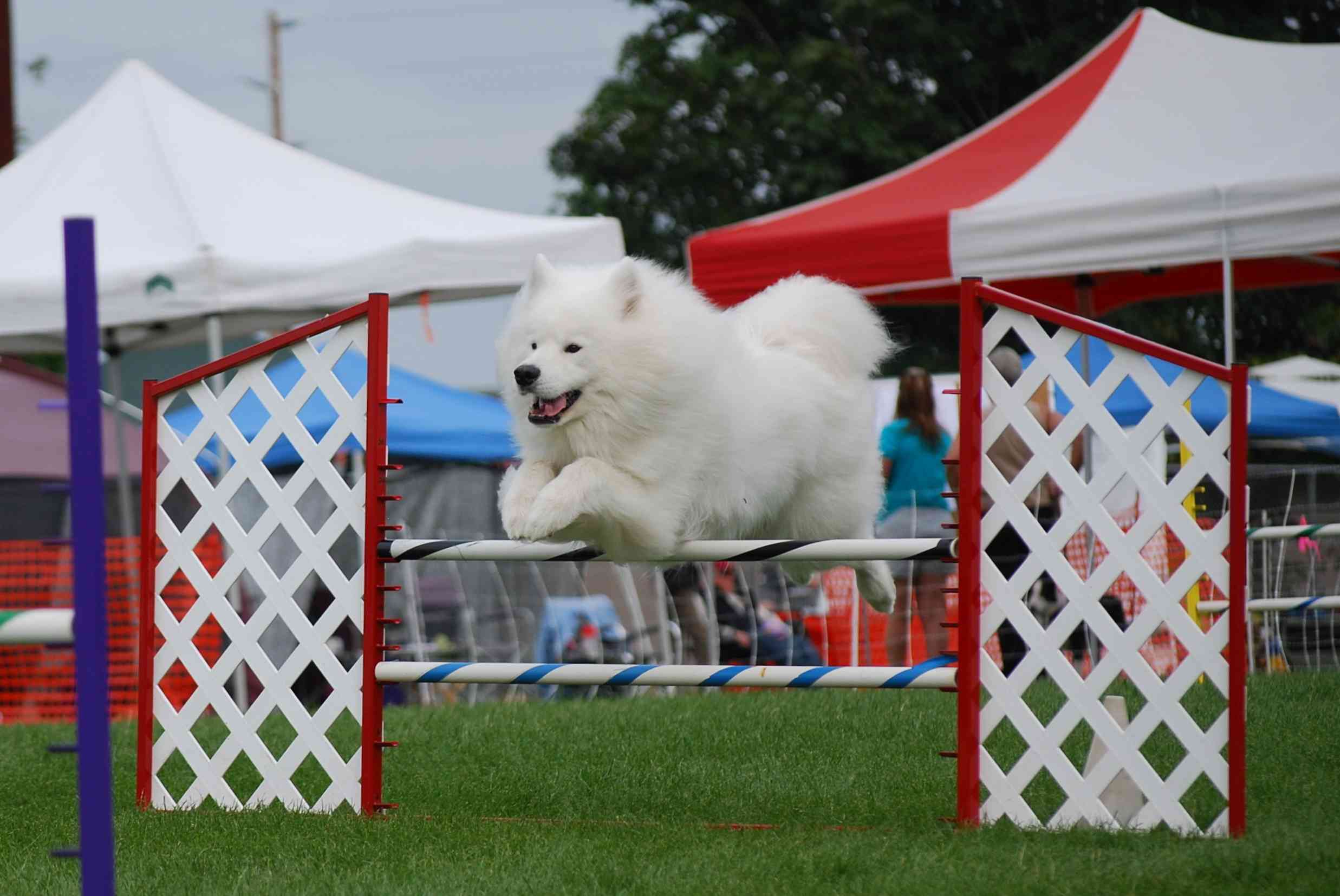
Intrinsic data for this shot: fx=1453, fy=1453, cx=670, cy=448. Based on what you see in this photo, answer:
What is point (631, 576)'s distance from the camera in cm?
1136

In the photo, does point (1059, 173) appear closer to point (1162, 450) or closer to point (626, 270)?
point (1162, 450)

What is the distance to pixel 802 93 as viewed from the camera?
71.2 ft

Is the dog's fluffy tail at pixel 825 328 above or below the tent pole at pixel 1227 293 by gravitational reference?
below

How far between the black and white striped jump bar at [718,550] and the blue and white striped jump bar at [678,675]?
307mm

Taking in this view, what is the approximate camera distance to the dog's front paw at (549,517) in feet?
12.8

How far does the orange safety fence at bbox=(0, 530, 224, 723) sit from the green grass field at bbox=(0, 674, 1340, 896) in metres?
2.28

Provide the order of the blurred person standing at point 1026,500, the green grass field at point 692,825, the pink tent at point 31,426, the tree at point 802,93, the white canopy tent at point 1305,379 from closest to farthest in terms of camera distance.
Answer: the green grass field at point 692,825 → the blurred person standing at point 1026,500 → the pink tent at point 31,426 → the white canopy tent at point 1305,379 → the tree at point 802,93

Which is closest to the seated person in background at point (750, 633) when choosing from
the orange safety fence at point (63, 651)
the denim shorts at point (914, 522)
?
the denim shorts at point (914, 522)

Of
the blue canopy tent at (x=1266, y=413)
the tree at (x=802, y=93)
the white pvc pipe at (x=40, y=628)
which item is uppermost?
the tree at (x=802, y=93)

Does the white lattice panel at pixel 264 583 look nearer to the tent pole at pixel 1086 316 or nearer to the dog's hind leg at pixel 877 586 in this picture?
the dog's hind leg at pixel 877 586

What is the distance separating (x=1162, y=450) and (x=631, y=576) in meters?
6.59

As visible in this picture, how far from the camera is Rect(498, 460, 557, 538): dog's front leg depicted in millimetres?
4016

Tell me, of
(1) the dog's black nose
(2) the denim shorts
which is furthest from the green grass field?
(2) the denim shorts

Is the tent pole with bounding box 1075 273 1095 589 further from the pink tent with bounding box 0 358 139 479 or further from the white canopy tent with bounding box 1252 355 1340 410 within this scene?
the pink tent with bounding box 0 358 139 479
